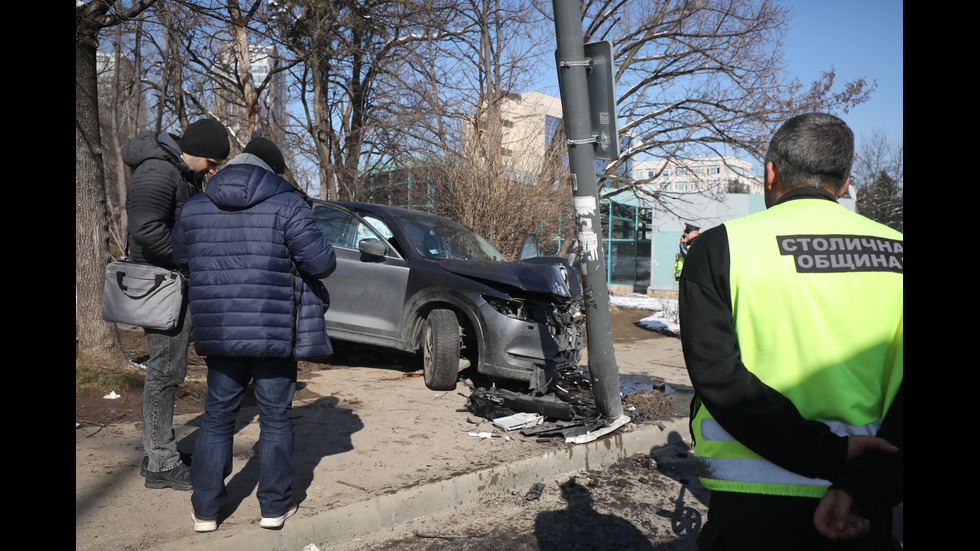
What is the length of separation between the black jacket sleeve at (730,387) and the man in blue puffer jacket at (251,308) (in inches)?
83.0

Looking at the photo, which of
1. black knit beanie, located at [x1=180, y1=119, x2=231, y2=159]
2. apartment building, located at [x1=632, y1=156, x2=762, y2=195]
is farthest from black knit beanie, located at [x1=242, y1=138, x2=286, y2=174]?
apartment building, located at [x1=632, y1=156, x2=762, y2=195]

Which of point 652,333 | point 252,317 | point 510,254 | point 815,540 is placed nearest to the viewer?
point 815,540

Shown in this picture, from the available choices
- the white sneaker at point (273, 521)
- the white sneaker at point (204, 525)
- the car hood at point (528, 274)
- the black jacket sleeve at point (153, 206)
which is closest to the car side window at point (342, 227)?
the car hood at point (528, 274)

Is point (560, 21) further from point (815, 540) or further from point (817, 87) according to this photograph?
point (817, 87)

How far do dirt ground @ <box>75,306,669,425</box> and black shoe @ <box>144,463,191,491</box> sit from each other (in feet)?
4.96

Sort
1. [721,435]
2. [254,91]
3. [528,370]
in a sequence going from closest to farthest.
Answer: [721,435] < [528,370] < [254,91]

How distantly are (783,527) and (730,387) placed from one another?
354mm

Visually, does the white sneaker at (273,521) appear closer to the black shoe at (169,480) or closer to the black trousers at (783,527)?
the black shoe at (169,480)

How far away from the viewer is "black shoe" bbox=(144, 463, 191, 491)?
3.76 m

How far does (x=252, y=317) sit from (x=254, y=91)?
37.5ft

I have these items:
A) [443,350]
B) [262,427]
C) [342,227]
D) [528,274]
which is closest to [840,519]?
[262,427]

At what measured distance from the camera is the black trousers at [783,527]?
5.28ft
